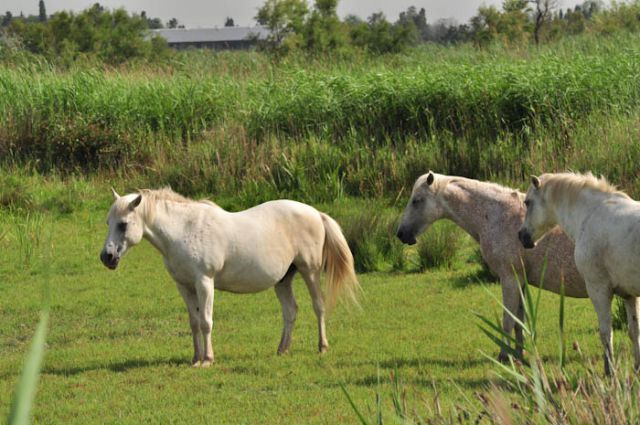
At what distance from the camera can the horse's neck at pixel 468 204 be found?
27.9ft

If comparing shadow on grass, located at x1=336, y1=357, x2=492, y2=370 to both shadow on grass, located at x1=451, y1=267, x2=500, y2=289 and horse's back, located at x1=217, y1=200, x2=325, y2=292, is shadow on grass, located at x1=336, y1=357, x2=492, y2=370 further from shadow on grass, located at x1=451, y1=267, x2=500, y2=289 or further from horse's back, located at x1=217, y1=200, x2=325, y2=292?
shadow on grass, located at x1=451, y1=267, x2=500, y2=289

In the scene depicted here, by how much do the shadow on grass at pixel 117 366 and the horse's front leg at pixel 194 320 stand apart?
4.6 inches

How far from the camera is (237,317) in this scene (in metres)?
11.0

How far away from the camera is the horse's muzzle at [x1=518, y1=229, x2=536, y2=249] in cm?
771

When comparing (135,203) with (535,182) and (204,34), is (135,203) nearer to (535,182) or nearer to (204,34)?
(535,182)

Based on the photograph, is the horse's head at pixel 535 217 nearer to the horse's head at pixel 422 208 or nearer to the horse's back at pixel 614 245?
the horse's back at pixel 614 245

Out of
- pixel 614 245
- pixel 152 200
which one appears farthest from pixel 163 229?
pixel 614 245

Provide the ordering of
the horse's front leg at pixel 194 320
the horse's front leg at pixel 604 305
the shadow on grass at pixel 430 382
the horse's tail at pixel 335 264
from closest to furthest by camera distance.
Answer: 1. the horse's front leg at pixel 604 305
2. the shadow on grass at pixel 430 382
3. the horse's front leg at pixel 194 320
4. the horse's tail at pixel 335 264

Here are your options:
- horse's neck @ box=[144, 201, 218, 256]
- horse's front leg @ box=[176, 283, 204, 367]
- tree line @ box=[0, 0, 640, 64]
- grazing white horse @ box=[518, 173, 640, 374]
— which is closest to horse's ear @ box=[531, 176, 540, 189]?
grazing white horse @ box=[518, 173, 640, 374]

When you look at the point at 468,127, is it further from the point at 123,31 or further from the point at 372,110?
the point at 123,31

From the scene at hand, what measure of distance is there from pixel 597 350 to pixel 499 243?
3.81 ft

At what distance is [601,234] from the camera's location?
6891 millimetres

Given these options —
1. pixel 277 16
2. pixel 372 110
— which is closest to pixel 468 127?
pixel 372 110

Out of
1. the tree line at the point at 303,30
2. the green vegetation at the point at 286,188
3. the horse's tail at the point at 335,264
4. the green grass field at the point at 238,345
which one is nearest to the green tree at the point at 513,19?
the tree line at the point at 303,30
